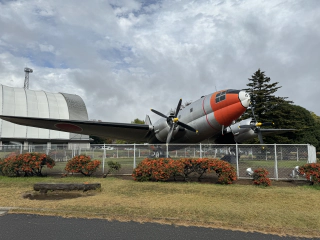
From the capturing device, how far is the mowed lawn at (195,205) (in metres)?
5.63

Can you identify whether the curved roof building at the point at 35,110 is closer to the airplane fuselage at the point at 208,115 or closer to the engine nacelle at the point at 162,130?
the airplane fuselage at the point at 208,115

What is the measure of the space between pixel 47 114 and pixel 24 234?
192 ft

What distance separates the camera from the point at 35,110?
5644cm

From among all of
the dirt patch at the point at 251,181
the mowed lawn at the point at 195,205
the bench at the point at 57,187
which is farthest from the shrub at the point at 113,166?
the bench at the point at 57,187

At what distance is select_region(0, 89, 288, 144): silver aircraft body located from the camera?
16.1 metres

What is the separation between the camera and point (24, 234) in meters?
4.91

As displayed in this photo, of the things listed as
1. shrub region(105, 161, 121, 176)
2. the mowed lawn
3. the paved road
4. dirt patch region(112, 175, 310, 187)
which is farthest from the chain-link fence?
the paved road

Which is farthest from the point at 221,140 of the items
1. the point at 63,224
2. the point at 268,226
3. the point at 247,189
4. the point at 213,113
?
the point at 63,224

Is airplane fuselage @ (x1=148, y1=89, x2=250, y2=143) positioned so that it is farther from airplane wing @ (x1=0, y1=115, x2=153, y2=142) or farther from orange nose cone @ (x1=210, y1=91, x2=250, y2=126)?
airplane wing @ (x1=0, y1=115, x2=153, y2=142)

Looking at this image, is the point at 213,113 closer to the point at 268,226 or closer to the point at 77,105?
the point at 268,226

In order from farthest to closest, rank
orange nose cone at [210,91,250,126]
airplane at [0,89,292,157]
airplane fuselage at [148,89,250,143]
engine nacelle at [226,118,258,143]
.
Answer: engine nacelle at [226,118,258,143], airplane at [0,89,292,157], airplane fuselage at [148,89,250,143], orange nose cone at [210,91,250,126]

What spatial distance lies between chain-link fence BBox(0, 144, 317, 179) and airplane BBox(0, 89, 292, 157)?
3.38 metres

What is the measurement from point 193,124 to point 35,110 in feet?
165

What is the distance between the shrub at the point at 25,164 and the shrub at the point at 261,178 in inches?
432
